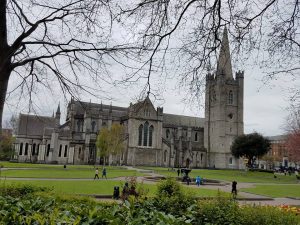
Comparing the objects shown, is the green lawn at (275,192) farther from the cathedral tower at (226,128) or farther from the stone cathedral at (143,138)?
the cathedral tower at (226,128)

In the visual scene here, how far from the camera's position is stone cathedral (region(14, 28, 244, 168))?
231ft

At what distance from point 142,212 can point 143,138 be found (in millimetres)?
69691

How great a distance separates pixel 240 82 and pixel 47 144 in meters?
49.6

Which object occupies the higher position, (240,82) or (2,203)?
(240,82)

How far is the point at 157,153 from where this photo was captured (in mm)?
75375

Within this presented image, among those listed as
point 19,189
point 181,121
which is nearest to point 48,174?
point 19,189

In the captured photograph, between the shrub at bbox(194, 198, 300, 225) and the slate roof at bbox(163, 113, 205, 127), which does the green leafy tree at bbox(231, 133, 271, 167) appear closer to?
the slate roof at bbox(163, 113, 205, 127)

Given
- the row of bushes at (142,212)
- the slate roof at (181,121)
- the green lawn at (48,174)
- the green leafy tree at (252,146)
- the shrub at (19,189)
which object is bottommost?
the green lawn at (48,174)

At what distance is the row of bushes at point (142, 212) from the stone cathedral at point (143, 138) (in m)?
49.8

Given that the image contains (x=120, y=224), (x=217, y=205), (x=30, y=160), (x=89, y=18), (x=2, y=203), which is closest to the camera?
(x=120, y=224)

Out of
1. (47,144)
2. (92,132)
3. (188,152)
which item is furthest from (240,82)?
(47,144)

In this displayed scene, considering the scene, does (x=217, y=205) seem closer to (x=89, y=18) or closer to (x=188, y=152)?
(x=89, y=18)

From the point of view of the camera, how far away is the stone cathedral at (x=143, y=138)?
7031cm

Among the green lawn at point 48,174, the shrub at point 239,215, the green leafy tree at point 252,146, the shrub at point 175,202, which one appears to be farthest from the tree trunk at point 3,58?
the green leafy tree at point 252,146
